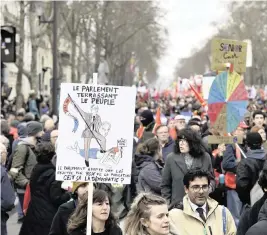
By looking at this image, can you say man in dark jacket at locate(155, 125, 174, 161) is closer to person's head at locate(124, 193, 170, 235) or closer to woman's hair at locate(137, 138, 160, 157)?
woman's hair at locate(137, 138, 160, 157)

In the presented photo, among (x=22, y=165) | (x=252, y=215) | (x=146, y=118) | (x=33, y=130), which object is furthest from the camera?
(x=146, y=118)

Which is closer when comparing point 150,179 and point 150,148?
point 150,179

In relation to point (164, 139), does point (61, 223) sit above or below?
below

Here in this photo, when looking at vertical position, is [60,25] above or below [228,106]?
above

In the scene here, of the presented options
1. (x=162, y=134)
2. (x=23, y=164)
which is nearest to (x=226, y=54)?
(x=162, y=134)

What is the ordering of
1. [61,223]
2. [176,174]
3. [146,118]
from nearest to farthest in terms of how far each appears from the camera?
[61,223]
[176,174]
[146,118]

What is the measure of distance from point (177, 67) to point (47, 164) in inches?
6589

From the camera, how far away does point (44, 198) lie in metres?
7.25

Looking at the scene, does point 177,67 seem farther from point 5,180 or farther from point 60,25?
point 5,180

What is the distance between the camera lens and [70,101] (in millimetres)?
5000

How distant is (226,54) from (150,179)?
8.34 ft

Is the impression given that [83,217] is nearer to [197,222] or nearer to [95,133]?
[95,133]

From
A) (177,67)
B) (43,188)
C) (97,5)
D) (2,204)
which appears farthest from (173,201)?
(177,67)

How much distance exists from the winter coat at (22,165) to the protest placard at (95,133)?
4.37m
